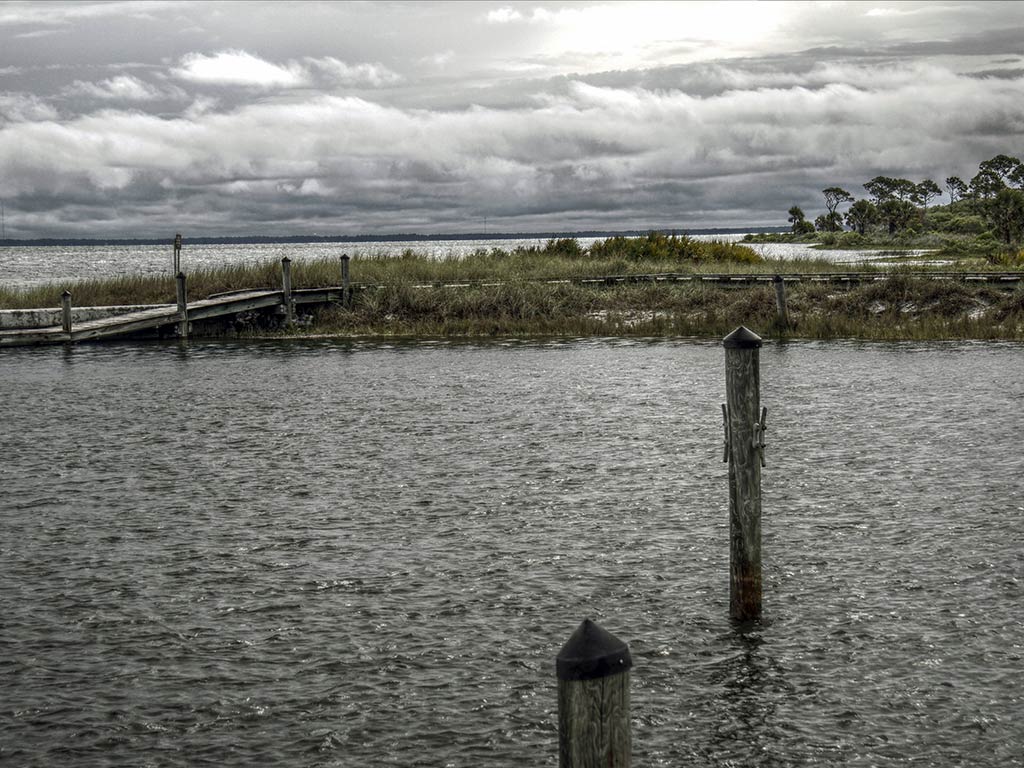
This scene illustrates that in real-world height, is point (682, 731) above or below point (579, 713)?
below

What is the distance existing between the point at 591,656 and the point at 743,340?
492cm

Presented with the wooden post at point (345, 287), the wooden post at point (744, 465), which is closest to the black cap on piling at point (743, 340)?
the wooden post at point (744, 465)

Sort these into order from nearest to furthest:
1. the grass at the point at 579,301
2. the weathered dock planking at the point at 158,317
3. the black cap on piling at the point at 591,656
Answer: the black cap on piling at the point at 591,656, the weathered dock planking at the point at 158,317, the grass at the point at 579,301

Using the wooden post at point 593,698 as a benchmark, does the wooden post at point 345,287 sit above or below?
above

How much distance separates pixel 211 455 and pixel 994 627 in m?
11.3

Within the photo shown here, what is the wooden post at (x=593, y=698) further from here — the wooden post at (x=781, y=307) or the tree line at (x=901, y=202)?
the tree line at (x=901, y=202)

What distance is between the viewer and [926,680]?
785 cm

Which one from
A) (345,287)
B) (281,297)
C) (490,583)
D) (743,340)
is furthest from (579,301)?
(743,340)

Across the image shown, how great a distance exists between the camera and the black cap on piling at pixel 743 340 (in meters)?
8.25

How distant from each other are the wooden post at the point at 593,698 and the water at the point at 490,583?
3009mm

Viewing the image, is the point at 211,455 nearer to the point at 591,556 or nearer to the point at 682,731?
the point at 591,556

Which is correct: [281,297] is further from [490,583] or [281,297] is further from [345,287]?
[490,583]

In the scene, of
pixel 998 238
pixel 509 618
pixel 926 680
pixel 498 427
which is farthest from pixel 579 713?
pixel 998 238

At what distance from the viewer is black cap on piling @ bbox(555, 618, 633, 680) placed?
12.3ft
